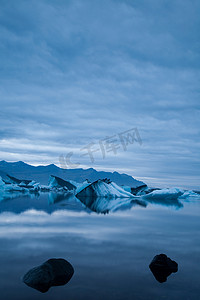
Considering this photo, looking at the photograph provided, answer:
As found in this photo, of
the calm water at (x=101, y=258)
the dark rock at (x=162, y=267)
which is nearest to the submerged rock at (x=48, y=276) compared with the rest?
the calm water at (x=101, y=258)

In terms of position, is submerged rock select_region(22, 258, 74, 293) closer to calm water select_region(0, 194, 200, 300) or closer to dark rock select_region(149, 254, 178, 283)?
calm water select_region(0, 194, 200, 300)

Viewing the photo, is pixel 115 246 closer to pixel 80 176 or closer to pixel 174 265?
pixel 174 265

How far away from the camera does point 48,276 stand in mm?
3016

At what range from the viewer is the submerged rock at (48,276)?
292 cm

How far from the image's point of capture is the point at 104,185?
2248 cm

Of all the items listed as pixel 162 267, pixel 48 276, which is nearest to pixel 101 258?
pixel 162 267

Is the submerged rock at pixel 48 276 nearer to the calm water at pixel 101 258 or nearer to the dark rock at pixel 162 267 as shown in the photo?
the calm water at pixel 101 258

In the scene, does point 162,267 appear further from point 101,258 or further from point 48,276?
point 48,276

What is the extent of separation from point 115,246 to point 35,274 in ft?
7.92

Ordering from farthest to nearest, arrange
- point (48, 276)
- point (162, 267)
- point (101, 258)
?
1. point (101, 258)
2. point (162, 267)
3. point (48, 276)

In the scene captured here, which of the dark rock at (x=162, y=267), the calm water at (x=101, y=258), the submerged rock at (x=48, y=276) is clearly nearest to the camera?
the calm water at (x=101, y=258)

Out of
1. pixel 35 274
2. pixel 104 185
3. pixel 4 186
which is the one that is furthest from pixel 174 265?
pixel 4 186

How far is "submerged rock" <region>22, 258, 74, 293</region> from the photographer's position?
2924 mm

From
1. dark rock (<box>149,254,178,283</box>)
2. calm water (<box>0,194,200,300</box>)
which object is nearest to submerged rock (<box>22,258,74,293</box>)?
calm water (<box>0,194,200,300</box>)
